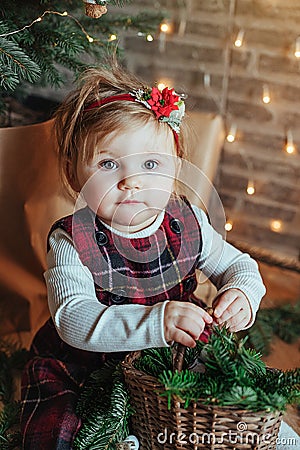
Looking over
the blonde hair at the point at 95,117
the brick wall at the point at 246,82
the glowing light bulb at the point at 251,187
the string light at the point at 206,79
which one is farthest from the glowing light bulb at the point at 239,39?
the blonde hair at the point at 95,117

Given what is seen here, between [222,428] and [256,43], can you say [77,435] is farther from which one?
[256,43]

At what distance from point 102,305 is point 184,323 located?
15cm

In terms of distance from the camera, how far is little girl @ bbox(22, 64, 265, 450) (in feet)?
3.54

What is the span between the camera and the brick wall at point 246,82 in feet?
6.38

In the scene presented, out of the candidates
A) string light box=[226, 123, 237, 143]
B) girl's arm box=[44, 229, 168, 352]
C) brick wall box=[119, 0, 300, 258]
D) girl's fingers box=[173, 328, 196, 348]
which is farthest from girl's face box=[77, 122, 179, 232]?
string light box=[226, 123, 237, 143]

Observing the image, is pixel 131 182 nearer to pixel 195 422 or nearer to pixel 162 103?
pixel 162 103

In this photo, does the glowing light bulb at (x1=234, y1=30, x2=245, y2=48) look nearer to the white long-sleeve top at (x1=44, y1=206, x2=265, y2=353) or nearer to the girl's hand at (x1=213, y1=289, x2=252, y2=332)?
the white long-sleeve top at (x1=44, y1=206, x2=265, y2=353)

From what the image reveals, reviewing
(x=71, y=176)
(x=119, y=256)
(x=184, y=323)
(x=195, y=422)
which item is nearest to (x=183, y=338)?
(x=184, y=323)

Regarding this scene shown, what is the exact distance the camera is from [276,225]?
2145 millimetres

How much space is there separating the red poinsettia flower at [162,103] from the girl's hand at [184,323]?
1.10 feet

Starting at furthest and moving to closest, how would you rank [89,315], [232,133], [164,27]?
[232,133] < [164,27] < [89,315]

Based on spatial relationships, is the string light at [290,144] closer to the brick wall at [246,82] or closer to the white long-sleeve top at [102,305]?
the brick wall at [246,82]

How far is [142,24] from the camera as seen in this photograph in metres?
1.67

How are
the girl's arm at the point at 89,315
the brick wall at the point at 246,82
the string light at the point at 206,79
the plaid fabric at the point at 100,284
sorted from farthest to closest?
the string light at the point at 206,79, the brick wall at the point at 246,82, the plaid fabric at the point at 100,284, the girl's arm at the point at 89,315
